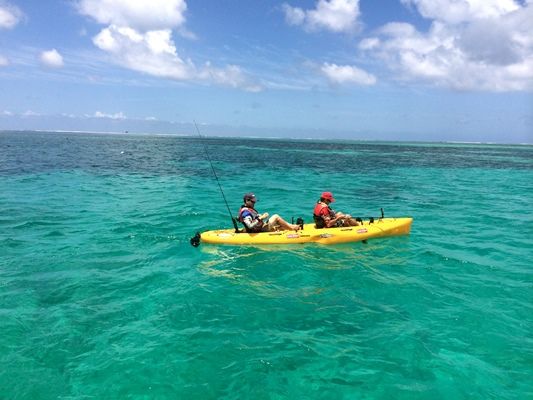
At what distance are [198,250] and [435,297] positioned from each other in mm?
6920

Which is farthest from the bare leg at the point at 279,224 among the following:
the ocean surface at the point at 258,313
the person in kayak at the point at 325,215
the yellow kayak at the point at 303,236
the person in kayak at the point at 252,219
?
the ocean surface at the point at 258,313

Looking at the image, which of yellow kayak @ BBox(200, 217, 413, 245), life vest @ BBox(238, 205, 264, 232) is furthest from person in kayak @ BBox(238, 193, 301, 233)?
yellow kayak @ BBox(200, 217, 413, 245)

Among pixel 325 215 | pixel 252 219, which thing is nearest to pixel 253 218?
pixel 252 219

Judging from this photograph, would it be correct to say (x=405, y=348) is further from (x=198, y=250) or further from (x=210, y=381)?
(x=198, y=250)

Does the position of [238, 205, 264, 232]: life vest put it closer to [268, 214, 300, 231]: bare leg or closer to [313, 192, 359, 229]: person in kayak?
[268, 214, 300, 231]: bare leg

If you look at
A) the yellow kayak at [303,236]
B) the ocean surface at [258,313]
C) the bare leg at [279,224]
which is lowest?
the ocean surface at [258,313]

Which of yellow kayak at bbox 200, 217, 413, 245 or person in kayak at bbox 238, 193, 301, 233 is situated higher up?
person in kayak at bbox 238, 193, 301, 233

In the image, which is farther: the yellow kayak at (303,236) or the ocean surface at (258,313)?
the yellow kayak at (303,236)

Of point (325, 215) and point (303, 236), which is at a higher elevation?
point (325, 215)

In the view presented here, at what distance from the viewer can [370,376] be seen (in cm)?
607

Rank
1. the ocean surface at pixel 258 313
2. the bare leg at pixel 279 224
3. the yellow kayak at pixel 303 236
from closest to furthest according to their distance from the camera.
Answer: the ocean surface at pixel 258 313, the yellow kayak at pixel 303 236, the bare leg at pixel 279 224

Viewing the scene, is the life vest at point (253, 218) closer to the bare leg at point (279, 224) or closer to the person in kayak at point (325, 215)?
the bare leg at point (279, 224)

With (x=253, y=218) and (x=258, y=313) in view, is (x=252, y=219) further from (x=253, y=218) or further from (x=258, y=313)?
(x=258, y=313)

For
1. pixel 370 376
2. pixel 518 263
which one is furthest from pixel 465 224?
pixel 370 376
